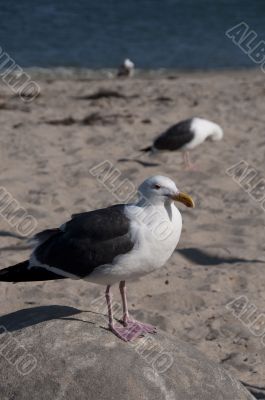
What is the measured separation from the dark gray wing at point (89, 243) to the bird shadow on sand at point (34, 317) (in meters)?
0.24

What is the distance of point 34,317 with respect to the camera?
14.8 ft

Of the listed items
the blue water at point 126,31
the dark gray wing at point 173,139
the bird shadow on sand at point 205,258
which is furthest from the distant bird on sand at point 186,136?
the blue water at point 126,31

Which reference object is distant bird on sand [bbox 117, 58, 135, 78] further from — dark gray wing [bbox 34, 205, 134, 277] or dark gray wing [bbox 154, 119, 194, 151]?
dark gray wing [bbox 34, 205, 134, 277]

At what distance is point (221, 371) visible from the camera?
4.37 m

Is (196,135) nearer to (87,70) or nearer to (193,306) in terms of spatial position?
(193,306)

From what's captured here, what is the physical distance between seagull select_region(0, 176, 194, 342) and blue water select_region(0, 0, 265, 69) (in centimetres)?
1451

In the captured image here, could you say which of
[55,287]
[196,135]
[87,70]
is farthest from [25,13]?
A: [55,287]

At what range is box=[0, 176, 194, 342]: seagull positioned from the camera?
171 inches

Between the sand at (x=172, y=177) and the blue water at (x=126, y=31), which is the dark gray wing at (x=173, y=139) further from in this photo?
the blue water at (x=126, y=31)

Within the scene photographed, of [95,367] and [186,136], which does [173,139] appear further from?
[95,367]

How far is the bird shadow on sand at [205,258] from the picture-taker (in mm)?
6848

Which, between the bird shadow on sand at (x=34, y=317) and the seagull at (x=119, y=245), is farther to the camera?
the bird shadow on sand at (x=34, y=317)

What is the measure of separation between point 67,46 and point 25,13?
4.08m

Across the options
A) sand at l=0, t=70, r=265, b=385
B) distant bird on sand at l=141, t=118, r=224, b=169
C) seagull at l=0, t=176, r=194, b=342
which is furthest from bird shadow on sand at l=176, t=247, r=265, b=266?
distant bird on sand at l=141, t=118, r=224, b=169
